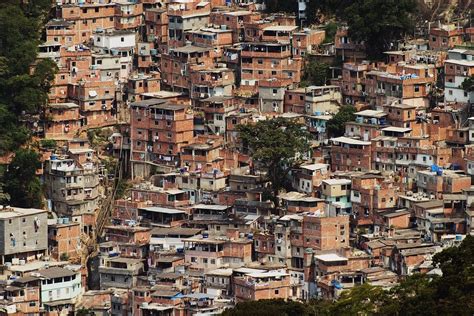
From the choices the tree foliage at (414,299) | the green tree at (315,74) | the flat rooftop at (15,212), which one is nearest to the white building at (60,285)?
the flat rooftop at (15,212)

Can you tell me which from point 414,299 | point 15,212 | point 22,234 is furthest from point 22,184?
point 414,299

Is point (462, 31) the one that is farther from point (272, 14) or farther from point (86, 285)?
point (86, 285)

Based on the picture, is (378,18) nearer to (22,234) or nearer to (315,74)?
(315,74)

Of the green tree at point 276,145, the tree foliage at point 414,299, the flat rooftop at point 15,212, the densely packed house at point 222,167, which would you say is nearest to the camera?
the tree foliage at point 414,299

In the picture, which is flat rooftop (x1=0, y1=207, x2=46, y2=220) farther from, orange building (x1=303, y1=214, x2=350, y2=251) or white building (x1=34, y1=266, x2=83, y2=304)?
orange building (x1=303, y1=214, x2=350, y2=251)

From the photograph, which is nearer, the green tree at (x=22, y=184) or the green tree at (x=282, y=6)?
the green tree at (x=22, y=184)

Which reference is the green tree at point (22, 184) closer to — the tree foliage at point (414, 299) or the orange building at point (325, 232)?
the orange building at point (325, 232)

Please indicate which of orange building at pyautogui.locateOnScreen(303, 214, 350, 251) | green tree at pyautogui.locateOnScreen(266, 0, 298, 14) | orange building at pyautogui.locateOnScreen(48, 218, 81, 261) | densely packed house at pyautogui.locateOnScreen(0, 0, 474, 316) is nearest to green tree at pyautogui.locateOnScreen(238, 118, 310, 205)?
densely packed house at pyautogui.locateOnScreen(0, 0, 474, 316)
